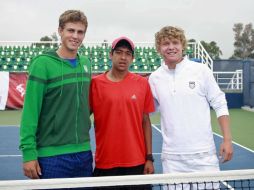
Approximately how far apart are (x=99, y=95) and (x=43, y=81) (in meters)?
0.49

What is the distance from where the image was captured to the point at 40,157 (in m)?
2.82

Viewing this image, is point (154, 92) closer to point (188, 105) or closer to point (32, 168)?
point (188, 105)

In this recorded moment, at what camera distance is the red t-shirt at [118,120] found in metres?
3.00

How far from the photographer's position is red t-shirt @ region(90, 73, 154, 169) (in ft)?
9.85

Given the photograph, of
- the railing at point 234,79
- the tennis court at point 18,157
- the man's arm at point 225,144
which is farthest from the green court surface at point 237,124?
the man's arm at point 225,144

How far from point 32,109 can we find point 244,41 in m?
74.4

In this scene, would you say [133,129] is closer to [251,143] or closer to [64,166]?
[64,166]

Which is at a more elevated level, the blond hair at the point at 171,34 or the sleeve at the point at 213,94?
the blond hair at the point at 171,34

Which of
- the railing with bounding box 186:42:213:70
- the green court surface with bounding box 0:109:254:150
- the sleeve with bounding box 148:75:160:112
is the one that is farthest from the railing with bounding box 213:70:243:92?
the sleeve with bounding box 148:75:160:112

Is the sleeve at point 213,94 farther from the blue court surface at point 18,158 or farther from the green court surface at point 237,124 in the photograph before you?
the green court surface at point 237,124

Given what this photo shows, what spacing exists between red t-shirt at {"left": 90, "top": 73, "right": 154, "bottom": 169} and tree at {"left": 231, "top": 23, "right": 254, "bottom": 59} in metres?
68.7

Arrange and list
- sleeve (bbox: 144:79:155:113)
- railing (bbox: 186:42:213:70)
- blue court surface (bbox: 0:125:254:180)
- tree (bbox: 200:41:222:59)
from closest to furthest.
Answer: sleeve (bbox: 144:79:155:113) → blue court surface (bbox: 0:125:254:180) → railing (bbox: 186:42:213:70) → tree (bbox: 200:41:222:59)

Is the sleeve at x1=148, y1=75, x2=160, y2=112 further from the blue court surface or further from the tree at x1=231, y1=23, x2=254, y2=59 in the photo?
the tree at x1=231, y1=23, x2=254, y2=59

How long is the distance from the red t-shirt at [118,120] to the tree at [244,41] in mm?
68706
